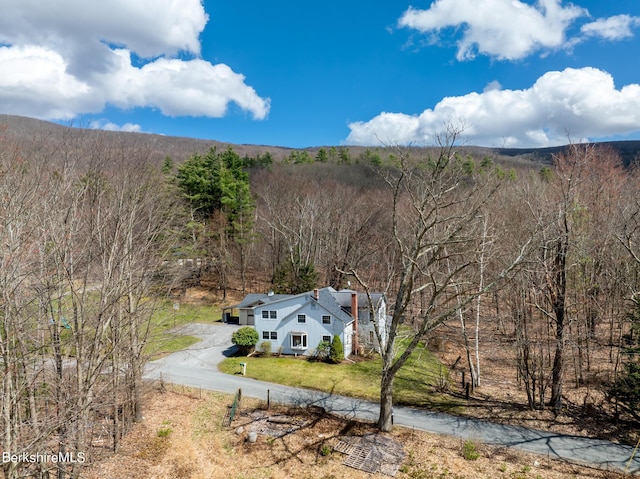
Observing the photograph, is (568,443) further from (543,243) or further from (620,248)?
(620,248)

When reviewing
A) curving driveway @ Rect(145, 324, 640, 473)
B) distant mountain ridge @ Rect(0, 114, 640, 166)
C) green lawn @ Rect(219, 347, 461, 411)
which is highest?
distant mountain ridge @ Rect(0, 114, 640, 166)

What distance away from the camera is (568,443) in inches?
538

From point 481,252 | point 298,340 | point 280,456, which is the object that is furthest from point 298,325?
point 481,252

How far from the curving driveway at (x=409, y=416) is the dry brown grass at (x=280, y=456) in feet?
2.63

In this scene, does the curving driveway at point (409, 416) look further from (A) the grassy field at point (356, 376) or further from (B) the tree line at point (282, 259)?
(B) the tree line at point (282, 259)

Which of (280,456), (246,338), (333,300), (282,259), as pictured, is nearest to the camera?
(280,456)

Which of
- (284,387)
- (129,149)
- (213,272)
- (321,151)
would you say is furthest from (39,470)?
(321,151)

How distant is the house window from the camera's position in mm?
25906

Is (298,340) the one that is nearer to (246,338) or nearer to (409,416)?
(246,338)

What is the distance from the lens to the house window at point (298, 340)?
2591 centimetres

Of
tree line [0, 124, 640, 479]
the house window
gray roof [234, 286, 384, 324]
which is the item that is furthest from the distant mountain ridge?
the house window

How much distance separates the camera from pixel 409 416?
16359 mm

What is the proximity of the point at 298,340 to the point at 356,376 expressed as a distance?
5.66 metres

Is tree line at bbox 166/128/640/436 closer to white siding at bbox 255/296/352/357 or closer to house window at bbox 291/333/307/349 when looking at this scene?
white siding at bbox 255/296/352/357
